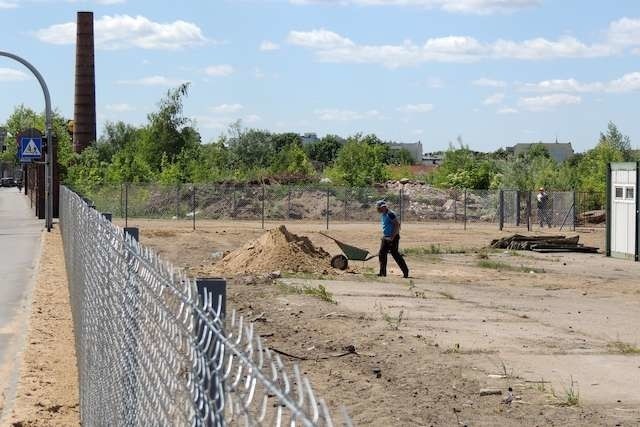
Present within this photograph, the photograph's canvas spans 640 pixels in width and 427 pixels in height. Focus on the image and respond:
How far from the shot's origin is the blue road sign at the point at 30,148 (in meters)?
Answer: 41.2

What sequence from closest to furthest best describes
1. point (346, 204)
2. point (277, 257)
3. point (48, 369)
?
point (48, 369) < point (277, 257) < point (346, 204)

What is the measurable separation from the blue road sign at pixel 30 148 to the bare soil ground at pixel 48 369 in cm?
2258

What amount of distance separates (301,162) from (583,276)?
60125 mm

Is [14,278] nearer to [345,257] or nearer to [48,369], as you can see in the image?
[345,257]

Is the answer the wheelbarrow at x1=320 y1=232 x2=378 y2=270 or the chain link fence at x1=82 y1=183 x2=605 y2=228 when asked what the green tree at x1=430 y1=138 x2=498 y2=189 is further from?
the wheelbarrow at x1=320 y1=232 x2=378 y2=270

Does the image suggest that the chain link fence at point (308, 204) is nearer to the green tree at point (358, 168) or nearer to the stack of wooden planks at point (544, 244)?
the green tree at point (358, 168)

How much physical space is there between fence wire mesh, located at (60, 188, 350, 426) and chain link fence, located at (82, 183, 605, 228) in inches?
1858

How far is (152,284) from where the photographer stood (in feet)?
15.1

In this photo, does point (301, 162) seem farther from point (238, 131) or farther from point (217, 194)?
point (217, 194)

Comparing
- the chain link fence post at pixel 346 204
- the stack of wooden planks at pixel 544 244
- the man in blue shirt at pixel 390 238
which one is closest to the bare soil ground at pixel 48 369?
the man in blue shirt at pixel 390 238

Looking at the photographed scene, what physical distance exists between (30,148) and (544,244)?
60.3 ft

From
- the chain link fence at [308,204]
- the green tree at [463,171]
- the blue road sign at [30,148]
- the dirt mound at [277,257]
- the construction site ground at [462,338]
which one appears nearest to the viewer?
the construction site ground at [462,338]

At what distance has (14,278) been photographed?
71.6 ft

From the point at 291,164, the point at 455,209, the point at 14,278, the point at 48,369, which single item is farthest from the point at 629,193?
the point at 291,164
